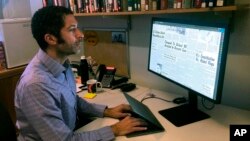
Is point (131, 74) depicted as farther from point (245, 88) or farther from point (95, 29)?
point (245, 88)

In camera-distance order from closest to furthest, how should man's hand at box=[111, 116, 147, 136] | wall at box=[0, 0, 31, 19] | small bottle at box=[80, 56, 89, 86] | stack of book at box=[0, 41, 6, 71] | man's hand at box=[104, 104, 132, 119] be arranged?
1. man's hand at box=[111, 116, 147, 136]
2. man's hand at box=[104, 104, 132, 119]
3. small bottle at box=[80, 56, 89, 86]
4. stack of book at box=[0, 41, 6, 71]
5. wall at box=[0, 0, 31, 19]

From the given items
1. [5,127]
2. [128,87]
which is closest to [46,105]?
[5,127]

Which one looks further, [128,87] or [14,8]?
[14,8]

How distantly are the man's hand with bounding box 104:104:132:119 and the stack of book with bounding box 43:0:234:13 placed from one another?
2.03ft

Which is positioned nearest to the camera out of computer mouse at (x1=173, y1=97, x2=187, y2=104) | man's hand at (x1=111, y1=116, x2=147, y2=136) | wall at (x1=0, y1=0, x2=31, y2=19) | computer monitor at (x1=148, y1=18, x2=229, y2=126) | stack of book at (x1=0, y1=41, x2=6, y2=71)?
computer monitor at (x1=148, y1=18, x2=229, y2=126)

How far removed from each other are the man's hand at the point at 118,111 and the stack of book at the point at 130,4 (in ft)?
2.03

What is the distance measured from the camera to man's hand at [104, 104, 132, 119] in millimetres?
1440

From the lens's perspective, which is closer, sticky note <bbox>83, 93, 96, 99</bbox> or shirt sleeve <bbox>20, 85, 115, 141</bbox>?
shirt sleeve <bbox>20, 85, 115, 141</bbox>

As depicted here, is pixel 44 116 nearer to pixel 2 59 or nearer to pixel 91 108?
pixel 91 108

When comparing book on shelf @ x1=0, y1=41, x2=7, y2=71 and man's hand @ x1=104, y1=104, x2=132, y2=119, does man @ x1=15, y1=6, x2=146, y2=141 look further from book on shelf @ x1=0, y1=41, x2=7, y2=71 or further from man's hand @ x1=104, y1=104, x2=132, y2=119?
book on shelf @ x1=0, y1=41, x2=7, y2=71

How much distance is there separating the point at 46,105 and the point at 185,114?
2.39ft

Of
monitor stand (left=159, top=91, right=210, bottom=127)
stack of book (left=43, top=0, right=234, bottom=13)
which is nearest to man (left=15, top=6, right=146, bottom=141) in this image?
monitor stand (left=159, top=91, right=210, bottom=127)

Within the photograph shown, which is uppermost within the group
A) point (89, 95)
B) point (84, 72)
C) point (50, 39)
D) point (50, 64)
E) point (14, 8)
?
point (14, 8)

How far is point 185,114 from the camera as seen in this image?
1415mm
